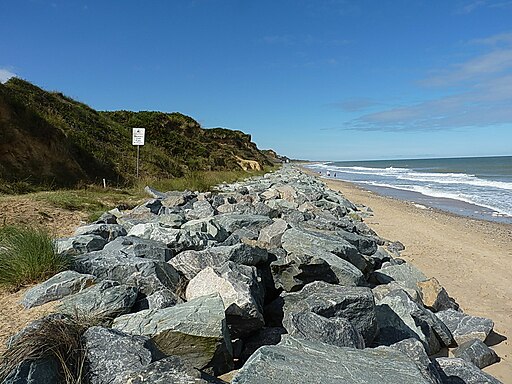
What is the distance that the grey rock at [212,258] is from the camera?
3775mm

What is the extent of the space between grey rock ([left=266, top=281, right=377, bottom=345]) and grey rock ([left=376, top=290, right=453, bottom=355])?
0.31 m

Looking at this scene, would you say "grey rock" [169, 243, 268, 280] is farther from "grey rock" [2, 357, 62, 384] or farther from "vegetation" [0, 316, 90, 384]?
"grey rock" [2, 357, 62, 384]

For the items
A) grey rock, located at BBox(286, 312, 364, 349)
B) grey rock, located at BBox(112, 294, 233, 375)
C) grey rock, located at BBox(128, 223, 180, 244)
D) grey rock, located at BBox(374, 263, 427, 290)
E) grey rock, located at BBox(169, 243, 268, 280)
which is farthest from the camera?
grey rock, located at BBox(374, 263, 427, 290)


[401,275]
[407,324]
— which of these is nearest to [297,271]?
[407,324]

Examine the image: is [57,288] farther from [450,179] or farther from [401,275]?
[450,179]

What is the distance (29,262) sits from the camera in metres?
3.70

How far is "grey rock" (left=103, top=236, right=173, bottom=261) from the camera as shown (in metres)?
4.03

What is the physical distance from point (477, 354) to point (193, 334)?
10.1 feet

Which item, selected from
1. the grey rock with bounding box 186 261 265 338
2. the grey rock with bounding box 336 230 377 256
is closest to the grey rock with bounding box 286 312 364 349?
the grey rock with bounding box 186 261 265 338

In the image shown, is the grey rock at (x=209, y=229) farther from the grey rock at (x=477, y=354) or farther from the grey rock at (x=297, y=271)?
the grey rock at (x=477, y=354)

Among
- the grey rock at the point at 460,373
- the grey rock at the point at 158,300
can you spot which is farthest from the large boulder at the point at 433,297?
the grey rock at the point at 158,300

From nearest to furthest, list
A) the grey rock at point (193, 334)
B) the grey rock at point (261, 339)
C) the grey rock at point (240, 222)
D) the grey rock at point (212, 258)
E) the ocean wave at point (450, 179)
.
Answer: the grey rock at point (193, 334) < the grey rock at point (261, 339) < the grey rock at point (212, 258) < the grey rock at point (240, 222) < the ocean wave at point (450, 179)

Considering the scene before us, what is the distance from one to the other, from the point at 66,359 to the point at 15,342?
33cm

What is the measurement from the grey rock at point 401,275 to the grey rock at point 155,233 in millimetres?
3025
